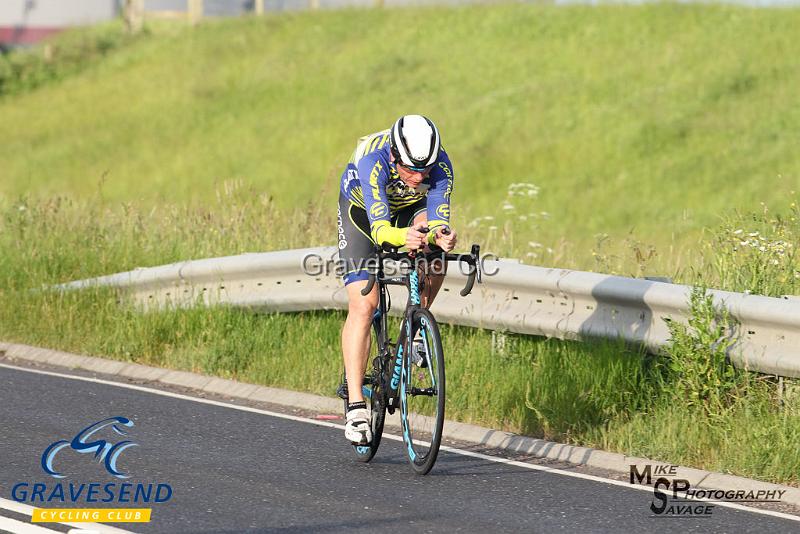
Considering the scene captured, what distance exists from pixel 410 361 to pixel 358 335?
1.41 feet

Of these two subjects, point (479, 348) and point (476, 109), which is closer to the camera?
point (479, 348)

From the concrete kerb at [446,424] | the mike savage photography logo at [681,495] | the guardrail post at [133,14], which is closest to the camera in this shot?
the mike savage photography logo at [681,495]

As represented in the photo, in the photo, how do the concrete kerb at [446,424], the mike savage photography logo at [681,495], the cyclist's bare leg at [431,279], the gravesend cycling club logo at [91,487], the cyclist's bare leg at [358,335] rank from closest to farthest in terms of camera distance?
the gravesend cycling club logo at [91,487], the mike savage photography logo at [681,495], the concrete kerb at [446,424], the cyclist's bare leg at [431,279], the cyclist's bare leg at [358,335]

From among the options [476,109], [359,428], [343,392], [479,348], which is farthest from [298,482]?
[476,109]

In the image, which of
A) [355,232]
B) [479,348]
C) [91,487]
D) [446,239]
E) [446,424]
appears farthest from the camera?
[479,348]

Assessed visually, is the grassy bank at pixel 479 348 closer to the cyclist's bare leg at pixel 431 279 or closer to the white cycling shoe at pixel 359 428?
the cyclist's bare leg at pixel 431 279

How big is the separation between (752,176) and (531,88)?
8799 millimetres

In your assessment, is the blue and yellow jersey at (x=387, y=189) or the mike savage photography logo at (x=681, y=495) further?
the blue and yellow jersey at (x=387, y=189)

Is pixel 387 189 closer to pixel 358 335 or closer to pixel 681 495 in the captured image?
pixel 358 335

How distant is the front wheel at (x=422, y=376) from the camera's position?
7.23 metres

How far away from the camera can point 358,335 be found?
781 cm

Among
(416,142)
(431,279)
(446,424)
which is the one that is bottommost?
(446,424)

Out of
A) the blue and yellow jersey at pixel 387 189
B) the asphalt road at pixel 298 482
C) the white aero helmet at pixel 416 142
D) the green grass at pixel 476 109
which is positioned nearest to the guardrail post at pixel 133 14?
the green grass at pixel 476 109

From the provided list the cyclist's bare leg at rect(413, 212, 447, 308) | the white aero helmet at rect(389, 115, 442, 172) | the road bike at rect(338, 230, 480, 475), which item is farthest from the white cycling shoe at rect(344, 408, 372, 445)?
the white aero helmet at rect(389, 115, 442, 172)
